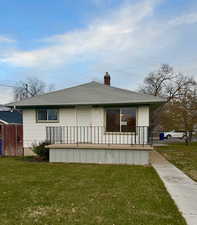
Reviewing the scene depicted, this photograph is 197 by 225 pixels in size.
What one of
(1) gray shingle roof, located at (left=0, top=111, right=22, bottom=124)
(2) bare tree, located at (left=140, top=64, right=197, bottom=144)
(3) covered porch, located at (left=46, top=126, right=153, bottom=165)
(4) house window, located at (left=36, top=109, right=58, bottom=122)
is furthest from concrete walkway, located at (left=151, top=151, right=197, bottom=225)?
(2) bare tree, located at (left=140, top=64, right=197, bottom=144)

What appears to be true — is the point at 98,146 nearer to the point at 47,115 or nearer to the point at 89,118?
the point at 89,118

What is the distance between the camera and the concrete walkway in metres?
3.61

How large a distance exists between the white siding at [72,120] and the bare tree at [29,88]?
29153mm

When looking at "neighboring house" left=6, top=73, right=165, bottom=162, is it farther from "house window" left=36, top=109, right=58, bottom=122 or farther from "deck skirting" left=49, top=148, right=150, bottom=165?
"deck skirting" left=49, top=148, right=150, bottom=165

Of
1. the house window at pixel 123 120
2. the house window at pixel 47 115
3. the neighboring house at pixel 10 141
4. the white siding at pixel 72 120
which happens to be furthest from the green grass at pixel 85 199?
the neighboring house at pixel 10 141

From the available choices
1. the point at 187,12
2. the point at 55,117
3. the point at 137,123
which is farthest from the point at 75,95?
the point at 187,12

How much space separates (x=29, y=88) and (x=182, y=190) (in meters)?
38.6

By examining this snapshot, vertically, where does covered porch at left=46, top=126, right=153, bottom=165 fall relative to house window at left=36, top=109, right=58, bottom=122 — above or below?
below

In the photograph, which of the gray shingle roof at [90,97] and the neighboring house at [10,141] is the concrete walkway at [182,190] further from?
the neighboring house at [10,141]

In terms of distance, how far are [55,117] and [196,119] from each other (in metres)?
14.2

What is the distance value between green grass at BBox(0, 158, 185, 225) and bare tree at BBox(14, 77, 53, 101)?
3383 cm

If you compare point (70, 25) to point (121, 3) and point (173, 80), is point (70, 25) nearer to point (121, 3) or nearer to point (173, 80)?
point (121, 3)

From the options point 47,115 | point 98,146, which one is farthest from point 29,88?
point 98,146

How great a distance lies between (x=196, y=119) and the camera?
61.7ft
